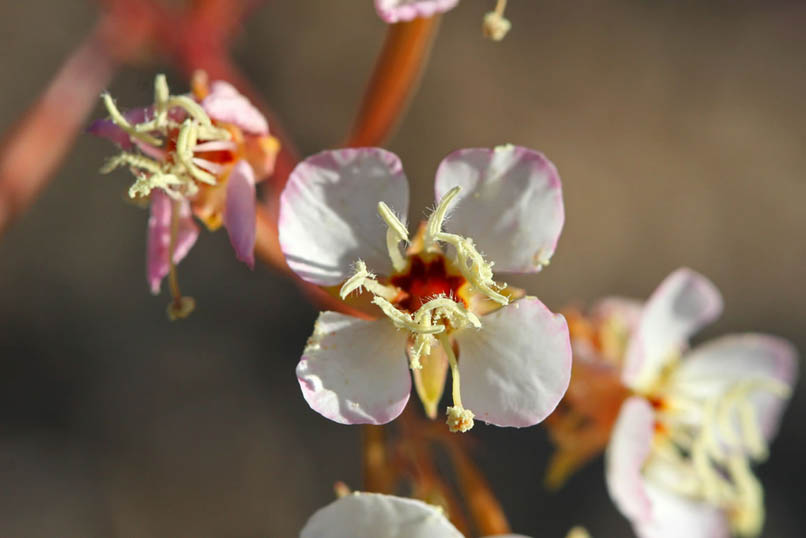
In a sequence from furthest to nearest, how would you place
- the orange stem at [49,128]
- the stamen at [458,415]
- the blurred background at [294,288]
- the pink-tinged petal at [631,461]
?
the blurred background at [294,288] → the orange stem at [49,128] → the pink-tinged petal at [631,461] → the stamen at [458,415]

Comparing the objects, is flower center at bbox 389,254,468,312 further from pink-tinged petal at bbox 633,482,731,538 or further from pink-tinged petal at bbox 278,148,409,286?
pink-tinged petal at bbox 633,482,731,538

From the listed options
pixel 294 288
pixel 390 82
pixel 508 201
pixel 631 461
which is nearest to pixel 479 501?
pixel 631 461

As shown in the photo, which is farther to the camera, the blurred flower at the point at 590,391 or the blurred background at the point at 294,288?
the blurred background at the point at 294,288

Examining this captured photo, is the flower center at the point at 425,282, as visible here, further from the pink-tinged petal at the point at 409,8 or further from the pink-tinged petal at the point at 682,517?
the pink-tinged petal at the point at 682,517

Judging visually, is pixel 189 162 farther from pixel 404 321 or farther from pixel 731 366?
pixel 731 366

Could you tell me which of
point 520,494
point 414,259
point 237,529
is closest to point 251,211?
point 414,259

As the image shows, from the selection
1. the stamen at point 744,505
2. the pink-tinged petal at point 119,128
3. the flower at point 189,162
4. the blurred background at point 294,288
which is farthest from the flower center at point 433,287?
the blurred background at point 294,288
